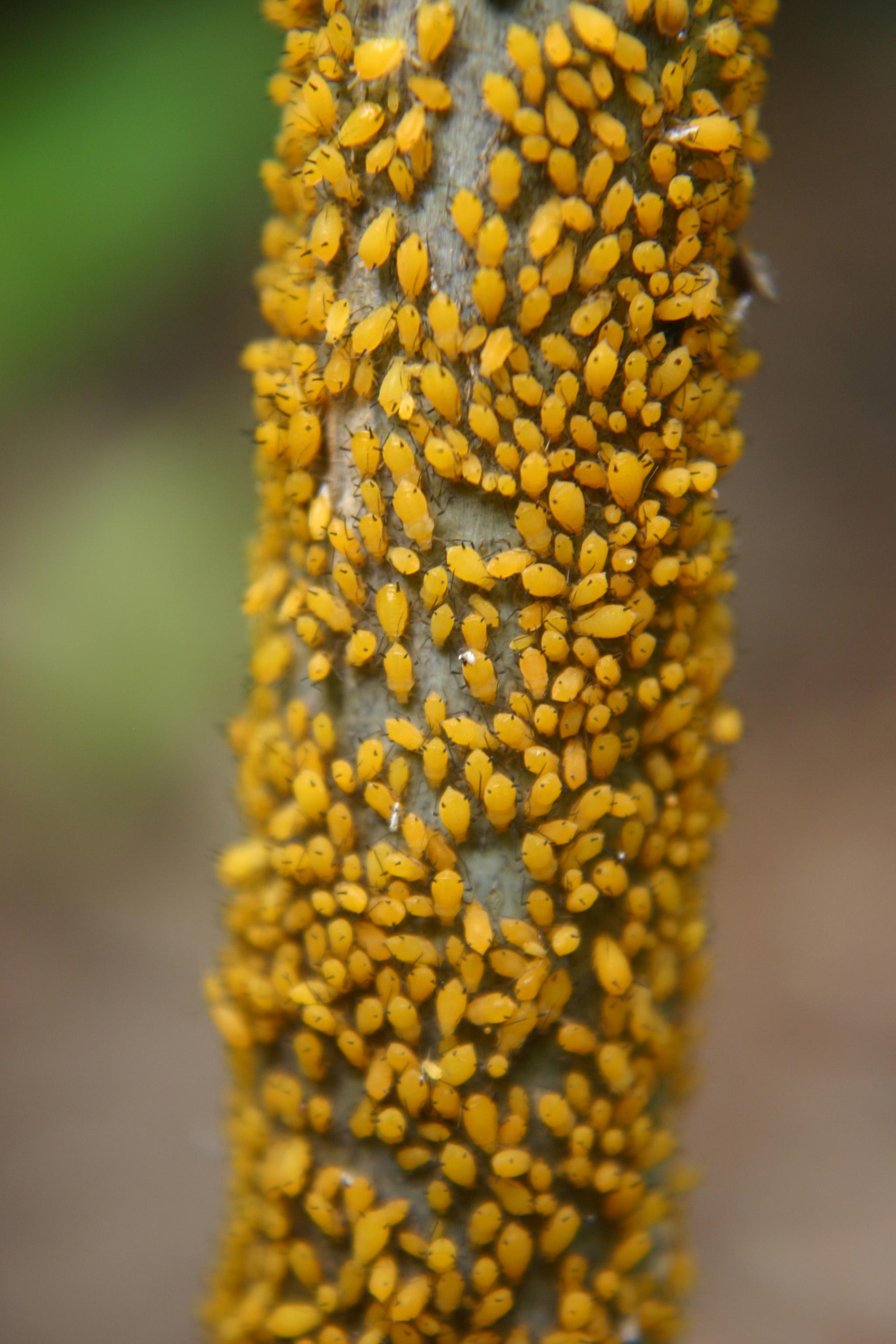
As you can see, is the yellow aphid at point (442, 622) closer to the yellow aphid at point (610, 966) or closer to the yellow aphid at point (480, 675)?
the yellow aphid at point (480, 675)

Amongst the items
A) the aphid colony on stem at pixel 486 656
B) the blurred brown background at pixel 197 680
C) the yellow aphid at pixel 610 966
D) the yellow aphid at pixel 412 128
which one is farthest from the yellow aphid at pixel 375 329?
the blurred brown background at pixel 197 680

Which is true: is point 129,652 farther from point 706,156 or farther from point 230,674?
point 706,156

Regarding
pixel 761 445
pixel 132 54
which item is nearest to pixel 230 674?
pixel 132 54

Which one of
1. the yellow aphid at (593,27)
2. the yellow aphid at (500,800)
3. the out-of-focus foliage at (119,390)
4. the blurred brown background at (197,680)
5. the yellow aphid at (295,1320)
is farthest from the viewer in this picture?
the out-of-focus foliage at (119,390)

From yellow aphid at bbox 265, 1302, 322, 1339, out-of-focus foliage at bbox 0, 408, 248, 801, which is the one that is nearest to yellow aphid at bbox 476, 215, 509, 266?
yellow aphid at bbox 265, 1302, 322, 1339

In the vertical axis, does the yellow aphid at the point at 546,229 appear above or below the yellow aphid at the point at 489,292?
above

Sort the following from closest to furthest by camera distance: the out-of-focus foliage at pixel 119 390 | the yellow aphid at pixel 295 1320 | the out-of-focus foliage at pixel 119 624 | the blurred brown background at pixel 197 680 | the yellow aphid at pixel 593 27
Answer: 1. the yellow aphid at pixel 593 27
2. the yellow aphid at pixel 295 1320
3. the blurred brown background at pixel 197 680
4. the out-of-focus foliage at pixel 119 390
5. the out-of-focus foliage at pixel 119 624
